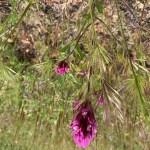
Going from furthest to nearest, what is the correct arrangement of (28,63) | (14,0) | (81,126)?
1. (28,63)
2. (14,0)
3. (81,126)

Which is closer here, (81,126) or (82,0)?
(81,126)

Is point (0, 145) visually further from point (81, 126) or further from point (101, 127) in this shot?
point (81, 126)

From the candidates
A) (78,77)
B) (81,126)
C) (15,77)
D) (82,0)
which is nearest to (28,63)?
(15,77)

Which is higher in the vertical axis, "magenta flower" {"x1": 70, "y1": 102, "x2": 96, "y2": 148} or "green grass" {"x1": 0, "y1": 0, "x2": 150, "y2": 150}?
"magenta flower" {"x1": 70, "y1": 102, "x2": 96, "y2": 148}

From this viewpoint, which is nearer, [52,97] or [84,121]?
[84,121]

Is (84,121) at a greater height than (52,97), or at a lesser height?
greater

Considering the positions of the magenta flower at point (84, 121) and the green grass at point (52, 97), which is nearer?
the magenta flower at point (84, 121)

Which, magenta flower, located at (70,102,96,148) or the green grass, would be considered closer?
magenta flower, located at (70,102,96,148)

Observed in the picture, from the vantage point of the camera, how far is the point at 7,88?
5.32 feet

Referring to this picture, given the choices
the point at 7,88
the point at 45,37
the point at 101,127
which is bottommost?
the point at 101,127

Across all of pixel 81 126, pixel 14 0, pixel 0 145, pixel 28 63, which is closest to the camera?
pixel 81 126

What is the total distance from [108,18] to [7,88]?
54 centimetres

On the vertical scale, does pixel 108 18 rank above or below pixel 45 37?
above

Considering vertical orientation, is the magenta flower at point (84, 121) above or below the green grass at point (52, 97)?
above
